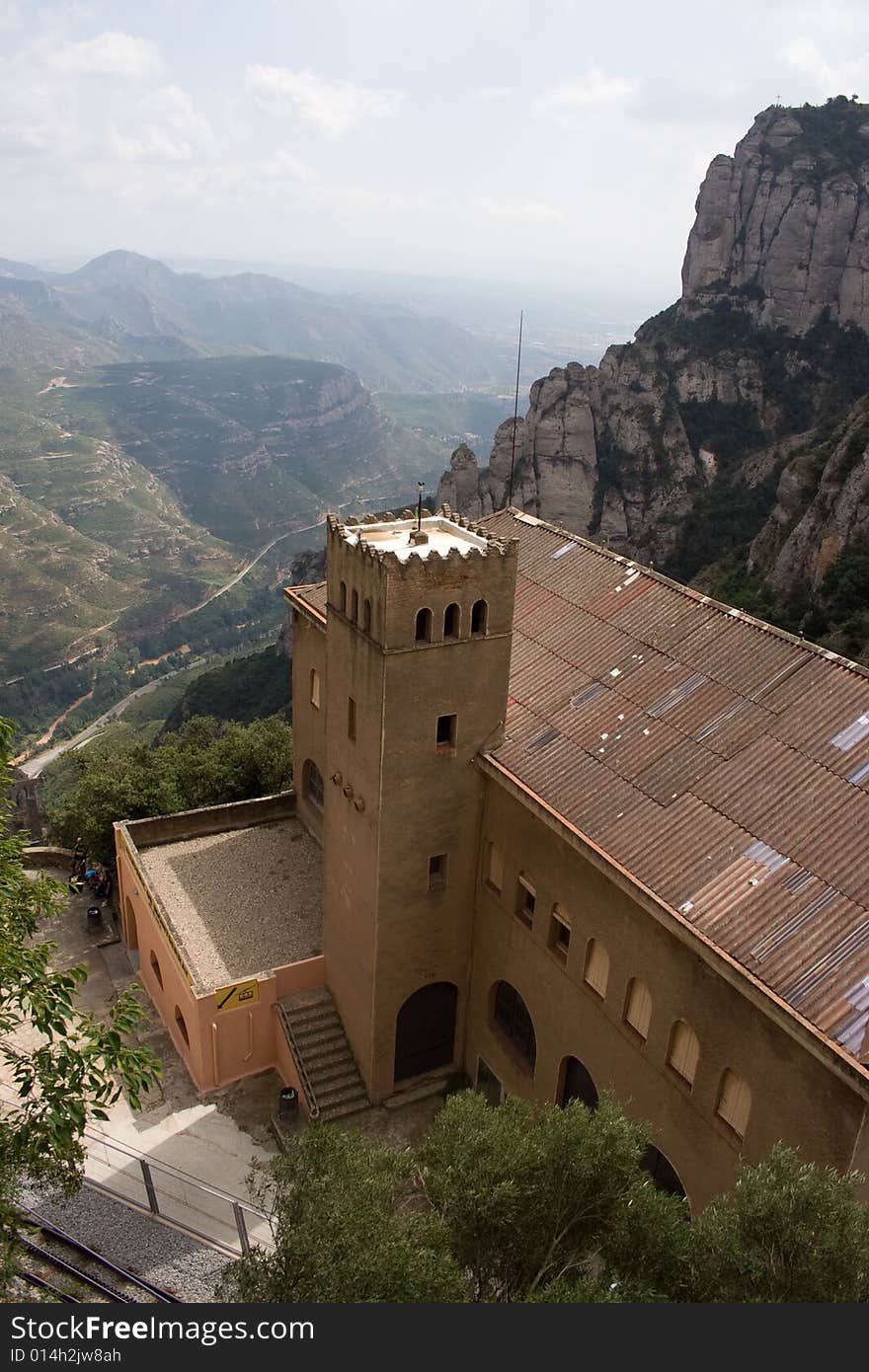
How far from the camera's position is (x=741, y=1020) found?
18.2m

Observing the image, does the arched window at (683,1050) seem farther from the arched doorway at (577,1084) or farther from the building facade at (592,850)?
the arched doorway at (577,1084)

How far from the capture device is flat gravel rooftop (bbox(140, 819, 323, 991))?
29672 millimetres

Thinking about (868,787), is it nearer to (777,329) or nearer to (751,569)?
(751,569)

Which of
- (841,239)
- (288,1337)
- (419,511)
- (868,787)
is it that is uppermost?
(841,239)

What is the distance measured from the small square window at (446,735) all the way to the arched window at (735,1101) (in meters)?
9.90

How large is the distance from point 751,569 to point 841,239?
58680mm

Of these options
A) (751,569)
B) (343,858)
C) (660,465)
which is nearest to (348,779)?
(343,858)

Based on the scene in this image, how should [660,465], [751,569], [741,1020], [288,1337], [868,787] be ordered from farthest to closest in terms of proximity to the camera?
1. [660,465]
2. [751,569]
3. [868,787]
4. [741,1020]
5. [288,1337]

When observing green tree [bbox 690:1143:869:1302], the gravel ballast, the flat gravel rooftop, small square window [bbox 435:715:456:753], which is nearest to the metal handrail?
the flat gravel rooftop

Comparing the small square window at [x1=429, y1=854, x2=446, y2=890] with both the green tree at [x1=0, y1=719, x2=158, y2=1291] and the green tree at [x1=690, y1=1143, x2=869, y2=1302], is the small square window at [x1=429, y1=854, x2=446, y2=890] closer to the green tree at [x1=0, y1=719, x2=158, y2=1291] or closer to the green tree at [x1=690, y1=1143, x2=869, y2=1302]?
the green tree at [x1=0, y1=719, x2=158, y2=1291]

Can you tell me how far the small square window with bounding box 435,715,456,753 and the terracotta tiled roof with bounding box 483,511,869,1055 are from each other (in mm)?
1383

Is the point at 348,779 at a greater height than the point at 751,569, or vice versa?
the point at 348,779

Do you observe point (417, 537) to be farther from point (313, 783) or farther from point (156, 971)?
point (156, 971)

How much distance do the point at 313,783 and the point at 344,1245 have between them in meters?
24.6
